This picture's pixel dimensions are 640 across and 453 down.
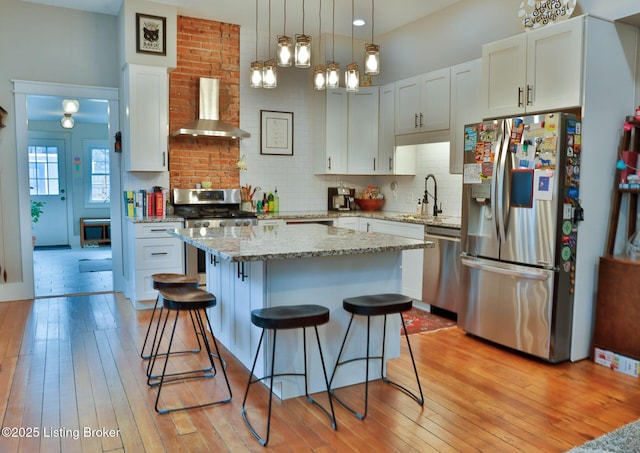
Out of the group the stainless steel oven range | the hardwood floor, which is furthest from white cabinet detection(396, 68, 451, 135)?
the hardwood floor

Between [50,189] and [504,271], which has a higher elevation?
[50,189]

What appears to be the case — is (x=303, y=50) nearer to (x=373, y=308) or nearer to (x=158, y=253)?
(x=373, y=308)

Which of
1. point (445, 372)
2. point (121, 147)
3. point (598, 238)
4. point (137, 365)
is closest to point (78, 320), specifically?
point (137, 365)

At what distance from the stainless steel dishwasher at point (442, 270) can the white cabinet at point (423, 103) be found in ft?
3.67

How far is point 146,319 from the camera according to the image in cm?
460

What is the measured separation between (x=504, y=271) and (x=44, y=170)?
30.4 ft

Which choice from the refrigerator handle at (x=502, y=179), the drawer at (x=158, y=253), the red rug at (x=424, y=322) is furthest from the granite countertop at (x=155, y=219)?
the refrigerator handle at (x=502, y=179)

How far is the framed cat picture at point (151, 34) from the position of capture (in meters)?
5.00

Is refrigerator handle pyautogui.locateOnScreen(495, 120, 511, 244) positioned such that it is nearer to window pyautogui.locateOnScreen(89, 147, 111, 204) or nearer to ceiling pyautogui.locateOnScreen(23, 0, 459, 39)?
ceiling pyautogui.locateOnScreen(23, 0, 459, 39)

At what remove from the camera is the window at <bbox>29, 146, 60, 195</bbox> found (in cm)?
984

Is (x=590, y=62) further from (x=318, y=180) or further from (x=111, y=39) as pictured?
(x=111, y=39)

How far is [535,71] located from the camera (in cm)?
370

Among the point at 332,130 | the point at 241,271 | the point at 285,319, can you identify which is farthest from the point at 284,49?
the point at 332,130

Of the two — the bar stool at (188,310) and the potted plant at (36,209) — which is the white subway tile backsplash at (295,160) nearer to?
the bar stool at (188,310)
